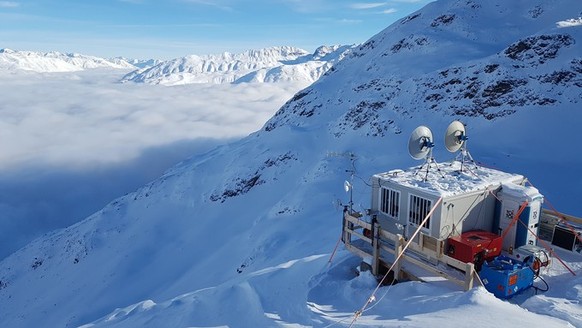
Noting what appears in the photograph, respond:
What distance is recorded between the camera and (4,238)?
412 ft

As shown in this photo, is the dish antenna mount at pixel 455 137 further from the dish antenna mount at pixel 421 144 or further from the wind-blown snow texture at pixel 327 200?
the wind-blown snow texture at pixel 327 200

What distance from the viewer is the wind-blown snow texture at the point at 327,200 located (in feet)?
43.6

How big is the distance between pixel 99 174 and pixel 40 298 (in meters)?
169

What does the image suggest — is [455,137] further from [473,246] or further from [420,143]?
[473,246]

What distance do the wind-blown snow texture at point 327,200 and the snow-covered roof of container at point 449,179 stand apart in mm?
3081

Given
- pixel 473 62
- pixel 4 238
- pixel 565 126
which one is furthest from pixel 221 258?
pixel 4 238

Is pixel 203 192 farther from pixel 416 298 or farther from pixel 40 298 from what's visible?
pixel 416 298

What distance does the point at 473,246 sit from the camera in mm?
12391

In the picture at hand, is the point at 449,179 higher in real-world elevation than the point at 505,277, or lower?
higher

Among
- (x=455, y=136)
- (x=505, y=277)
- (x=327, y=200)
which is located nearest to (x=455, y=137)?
(x=455, y=136)

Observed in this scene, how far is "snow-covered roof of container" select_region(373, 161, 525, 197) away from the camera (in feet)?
43.4

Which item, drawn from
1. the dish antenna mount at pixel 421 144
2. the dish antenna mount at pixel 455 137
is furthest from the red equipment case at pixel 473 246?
the dish antenna mount at pixel 455 137

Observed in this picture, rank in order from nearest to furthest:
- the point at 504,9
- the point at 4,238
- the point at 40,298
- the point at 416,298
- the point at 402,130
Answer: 1. the point at 416,298
2. the point at 402,130
3. the point at 40,298
4. the point at 504,9
5. the point at 4,238

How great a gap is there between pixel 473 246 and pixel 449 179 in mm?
2644
